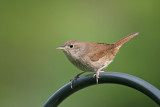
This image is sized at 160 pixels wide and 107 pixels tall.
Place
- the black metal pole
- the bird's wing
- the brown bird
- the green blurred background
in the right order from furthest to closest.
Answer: the green blurred background → the bird's wing → the brown bird → the black metal pole

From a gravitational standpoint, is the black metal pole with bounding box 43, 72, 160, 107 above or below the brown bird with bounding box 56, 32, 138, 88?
below

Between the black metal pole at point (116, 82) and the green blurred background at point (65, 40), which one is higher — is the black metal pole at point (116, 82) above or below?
below

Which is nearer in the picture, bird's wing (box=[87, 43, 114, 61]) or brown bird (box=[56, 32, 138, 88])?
brown bird (box=[56, 32, 138, 88])

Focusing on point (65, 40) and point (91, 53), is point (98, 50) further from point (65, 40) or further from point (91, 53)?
point (65, 40)

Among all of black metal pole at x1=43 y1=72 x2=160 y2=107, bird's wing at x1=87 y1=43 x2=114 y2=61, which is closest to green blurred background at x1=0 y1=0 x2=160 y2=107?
bird's wing at x1=87 y1=43 x2=114 y2=61

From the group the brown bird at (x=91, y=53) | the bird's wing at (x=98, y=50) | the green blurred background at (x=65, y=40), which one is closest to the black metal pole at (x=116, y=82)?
the brown bird at (x=91, y=53)

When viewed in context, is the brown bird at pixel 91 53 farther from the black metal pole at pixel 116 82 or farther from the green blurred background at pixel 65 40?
the black metal pole at pixel 116 82

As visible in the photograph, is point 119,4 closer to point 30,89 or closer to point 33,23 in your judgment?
point 33,23

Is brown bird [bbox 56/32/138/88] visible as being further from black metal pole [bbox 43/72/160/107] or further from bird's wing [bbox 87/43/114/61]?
black metal pole [bbox 43/72/160/107]
